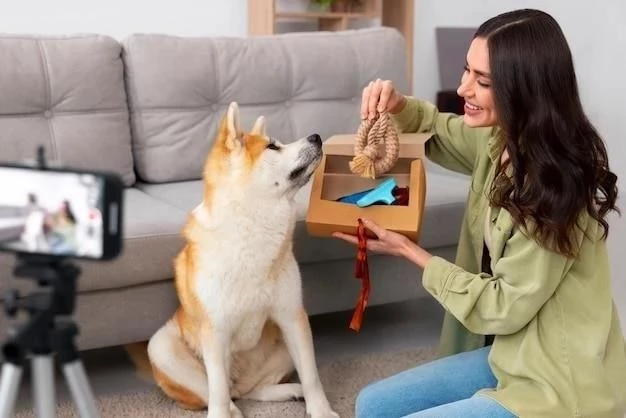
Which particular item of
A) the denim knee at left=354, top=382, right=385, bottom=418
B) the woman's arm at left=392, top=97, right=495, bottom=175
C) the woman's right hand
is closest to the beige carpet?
the denim knee at left=354, top=382, right=385, bottom=418

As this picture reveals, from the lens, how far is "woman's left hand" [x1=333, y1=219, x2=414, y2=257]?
163 cm

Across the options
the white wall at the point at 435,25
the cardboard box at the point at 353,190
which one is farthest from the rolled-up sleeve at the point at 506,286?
the white wall at the point at 435,25

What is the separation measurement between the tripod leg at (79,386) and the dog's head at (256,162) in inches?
34.7

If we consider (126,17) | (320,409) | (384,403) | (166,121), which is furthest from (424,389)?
(126,17)

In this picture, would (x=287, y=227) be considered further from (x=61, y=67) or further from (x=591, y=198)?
(x=61, y=67)

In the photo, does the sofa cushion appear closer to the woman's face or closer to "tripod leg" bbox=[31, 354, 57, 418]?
the woman's face

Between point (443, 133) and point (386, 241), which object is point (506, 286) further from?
point (443, 133)

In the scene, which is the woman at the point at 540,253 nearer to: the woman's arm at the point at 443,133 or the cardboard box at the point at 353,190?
the cardboard box at the point at 353,190

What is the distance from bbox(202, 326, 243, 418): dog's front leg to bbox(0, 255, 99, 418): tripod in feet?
3.02

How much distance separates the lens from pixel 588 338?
1.37 meters

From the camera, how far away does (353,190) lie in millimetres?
1841

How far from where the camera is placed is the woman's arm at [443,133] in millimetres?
1850

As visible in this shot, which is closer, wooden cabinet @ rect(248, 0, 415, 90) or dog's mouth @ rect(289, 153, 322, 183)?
dog's mouth @ rect(289, 153, 322, 183)

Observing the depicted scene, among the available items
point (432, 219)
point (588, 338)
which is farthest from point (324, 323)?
point (588, 338)
